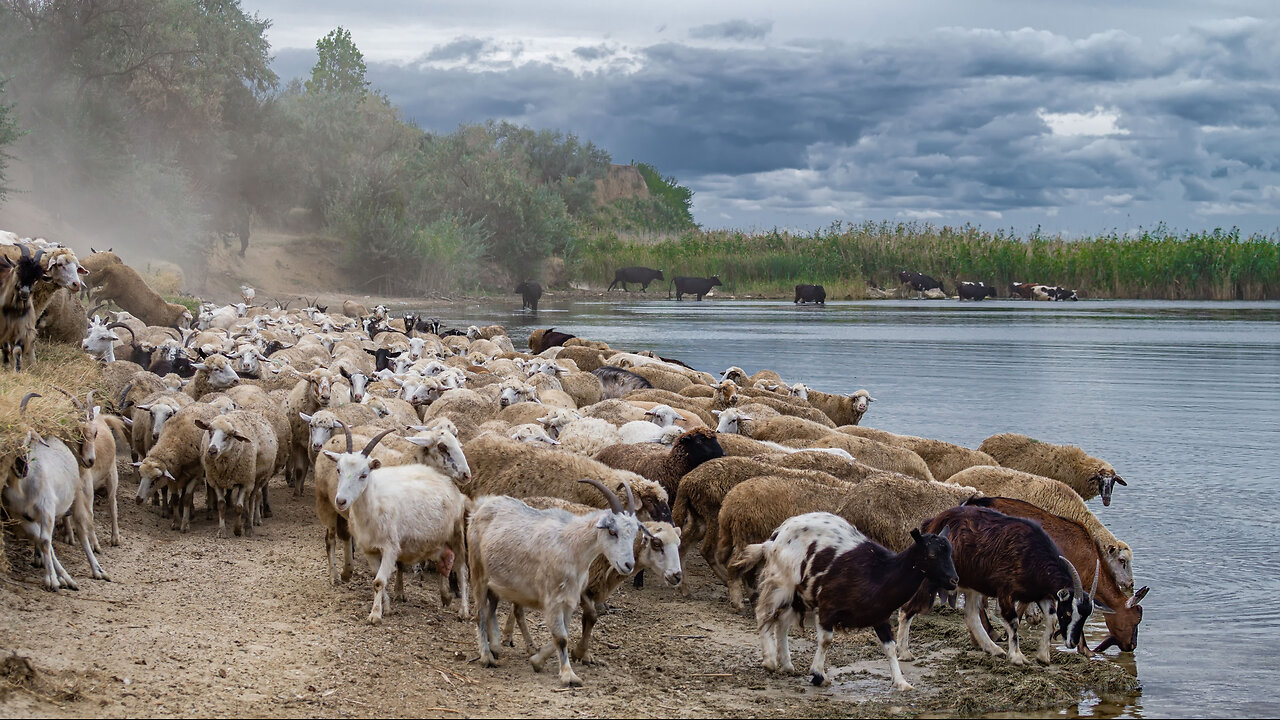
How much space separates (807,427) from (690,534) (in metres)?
3.66

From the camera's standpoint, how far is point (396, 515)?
7238 millimetres

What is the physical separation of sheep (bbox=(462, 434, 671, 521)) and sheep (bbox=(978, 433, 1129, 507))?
5.00 m

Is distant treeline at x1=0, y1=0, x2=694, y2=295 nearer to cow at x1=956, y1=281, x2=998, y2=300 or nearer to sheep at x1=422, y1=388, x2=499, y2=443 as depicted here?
cow at x1=956, y1=281, x2=998, y2=300

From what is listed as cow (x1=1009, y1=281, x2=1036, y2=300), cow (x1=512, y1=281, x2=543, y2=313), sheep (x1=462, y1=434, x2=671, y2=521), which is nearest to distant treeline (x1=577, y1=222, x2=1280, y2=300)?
cow (x1=1009, y1=281, x2=1036, y2=300)

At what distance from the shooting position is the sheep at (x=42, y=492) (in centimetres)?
668

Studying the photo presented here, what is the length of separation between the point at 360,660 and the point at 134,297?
687 inches

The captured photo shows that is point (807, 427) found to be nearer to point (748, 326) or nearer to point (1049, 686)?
point (1049, 686)

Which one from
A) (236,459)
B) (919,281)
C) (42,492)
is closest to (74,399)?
(236,459)

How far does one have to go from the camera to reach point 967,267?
186ft

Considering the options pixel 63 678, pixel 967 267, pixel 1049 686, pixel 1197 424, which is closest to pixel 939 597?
pixel 1049 686

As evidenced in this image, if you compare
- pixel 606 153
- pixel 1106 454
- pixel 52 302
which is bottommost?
pixel 1106 454

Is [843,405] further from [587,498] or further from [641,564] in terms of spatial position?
[641,564]

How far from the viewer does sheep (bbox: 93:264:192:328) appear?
2103cm

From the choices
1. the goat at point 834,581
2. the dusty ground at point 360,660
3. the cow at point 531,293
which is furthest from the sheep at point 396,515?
the cow at point 531,293
